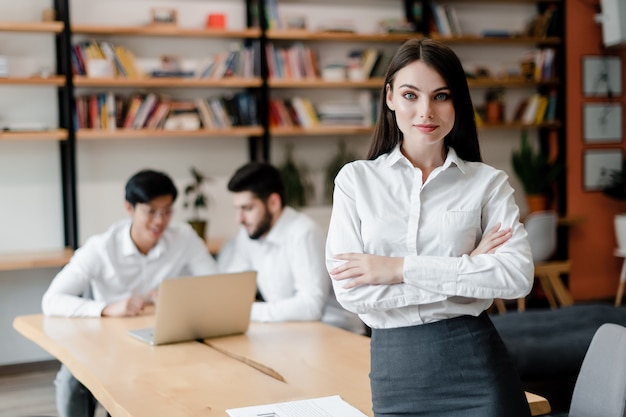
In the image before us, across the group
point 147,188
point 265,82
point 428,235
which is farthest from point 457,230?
point 265,82

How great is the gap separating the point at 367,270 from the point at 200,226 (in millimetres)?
3813

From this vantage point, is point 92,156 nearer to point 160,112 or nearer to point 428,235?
point 160,112

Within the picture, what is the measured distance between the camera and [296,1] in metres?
6.04

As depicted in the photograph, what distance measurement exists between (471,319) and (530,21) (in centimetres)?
556

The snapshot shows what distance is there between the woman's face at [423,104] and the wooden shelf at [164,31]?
384 cm

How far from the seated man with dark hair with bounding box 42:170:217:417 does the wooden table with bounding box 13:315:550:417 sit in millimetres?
89

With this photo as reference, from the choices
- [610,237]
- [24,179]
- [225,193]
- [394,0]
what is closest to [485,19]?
[394,0]

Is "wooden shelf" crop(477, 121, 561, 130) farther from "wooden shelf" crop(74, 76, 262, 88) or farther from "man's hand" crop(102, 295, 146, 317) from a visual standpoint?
"man's hand" crop(102, 295, 146, 317)

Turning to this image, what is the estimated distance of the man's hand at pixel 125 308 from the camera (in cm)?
328

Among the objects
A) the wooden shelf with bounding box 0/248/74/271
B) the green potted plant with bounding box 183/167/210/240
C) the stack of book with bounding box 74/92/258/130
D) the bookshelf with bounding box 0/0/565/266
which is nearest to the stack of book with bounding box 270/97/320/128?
the bookshelf with bounding box 0/0/565/266

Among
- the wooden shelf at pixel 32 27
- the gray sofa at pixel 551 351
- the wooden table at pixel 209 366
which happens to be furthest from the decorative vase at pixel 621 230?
the wooden shelf at pixel 32 27

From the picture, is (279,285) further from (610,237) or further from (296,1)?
(610,237)

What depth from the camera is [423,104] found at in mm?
1722

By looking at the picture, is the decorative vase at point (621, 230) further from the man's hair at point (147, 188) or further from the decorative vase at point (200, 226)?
the man's hair at point (147, 188)
